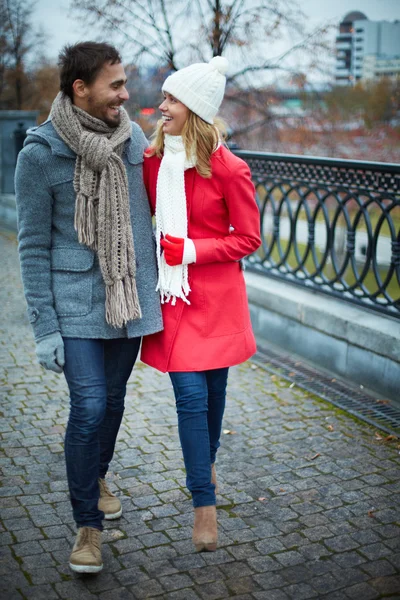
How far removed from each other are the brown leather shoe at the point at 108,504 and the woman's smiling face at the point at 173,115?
1.69 metres

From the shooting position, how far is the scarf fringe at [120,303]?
116 inches

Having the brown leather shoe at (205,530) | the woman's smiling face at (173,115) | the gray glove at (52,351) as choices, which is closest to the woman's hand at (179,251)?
the woman's smiling face at (173,115)

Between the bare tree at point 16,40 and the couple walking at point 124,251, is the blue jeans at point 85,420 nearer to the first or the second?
the couple walking at point 124,251

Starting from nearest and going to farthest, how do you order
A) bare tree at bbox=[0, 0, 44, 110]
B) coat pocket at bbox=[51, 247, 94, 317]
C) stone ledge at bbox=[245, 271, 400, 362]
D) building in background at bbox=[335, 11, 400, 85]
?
coat pocket at bbox=[51, 247, 94, 317] → stone ledge at bbox=[245, 271, 400, 362] → building in background at bbox=[335, 11, 400, 85] → bare tree at bbox=[0, 0, 44, 110]

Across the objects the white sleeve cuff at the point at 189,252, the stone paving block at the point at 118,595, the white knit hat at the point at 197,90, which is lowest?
the stone paving block at the point at 118,595

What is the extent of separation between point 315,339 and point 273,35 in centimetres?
547

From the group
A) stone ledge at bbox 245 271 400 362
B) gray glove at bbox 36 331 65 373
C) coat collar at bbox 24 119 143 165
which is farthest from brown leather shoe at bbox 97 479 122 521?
stone ledge at bbox 245 271 400 362

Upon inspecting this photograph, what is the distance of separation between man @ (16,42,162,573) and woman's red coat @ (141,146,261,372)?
167 millimetres

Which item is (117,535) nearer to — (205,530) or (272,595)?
(205,530)

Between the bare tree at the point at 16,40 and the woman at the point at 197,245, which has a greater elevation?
the bare tree at the point at 16,40

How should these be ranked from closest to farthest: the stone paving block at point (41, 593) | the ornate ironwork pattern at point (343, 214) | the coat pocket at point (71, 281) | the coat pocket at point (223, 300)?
the stone paving block at point (41, 593), the coat pocket at point (71, 281), the coat pocket at point (223, 300), the ornate ironwork pattern at point (343, 214)

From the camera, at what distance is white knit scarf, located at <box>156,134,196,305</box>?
3045mm

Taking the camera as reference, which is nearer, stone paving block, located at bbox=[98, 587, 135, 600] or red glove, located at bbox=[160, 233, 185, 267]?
stone paving block, located at bbox=[98, 587, 135, 600]

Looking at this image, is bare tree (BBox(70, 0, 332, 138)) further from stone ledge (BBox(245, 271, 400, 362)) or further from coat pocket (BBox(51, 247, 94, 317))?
coat pocket (BBox(51, 247, 94, 317))
